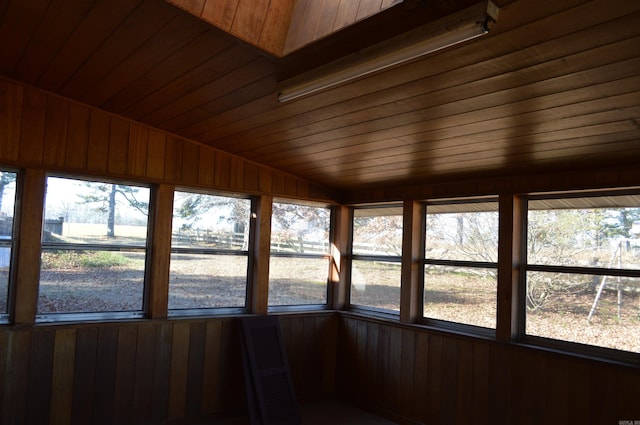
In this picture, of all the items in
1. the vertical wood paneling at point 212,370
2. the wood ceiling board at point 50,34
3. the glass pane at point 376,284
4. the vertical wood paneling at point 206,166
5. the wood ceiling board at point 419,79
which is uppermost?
the wood ceiling board at point 50,34

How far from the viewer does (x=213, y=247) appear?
14.0 ft

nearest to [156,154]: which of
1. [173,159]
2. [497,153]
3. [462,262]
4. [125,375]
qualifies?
[173,159]

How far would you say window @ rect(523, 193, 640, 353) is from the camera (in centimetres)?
312

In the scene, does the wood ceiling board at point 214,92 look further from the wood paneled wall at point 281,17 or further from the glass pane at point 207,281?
the glass pane at point 207,281

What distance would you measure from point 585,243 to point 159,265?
3.27 metres

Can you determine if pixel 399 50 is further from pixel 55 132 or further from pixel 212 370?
pixel 212 370

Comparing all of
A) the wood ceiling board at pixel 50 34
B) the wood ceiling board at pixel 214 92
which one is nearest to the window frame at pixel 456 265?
the wood ceiling board at pixel 214 92

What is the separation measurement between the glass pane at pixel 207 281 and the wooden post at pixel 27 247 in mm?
1026

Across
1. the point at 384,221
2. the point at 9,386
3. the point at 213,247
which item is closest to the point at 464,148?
the point at 384,221

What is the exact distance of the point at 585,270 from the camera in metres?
3.31

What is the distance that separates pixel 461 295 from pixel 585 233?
3.69ft

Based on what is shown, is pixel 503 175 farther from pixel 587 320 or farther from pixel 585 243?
pixel 587 320

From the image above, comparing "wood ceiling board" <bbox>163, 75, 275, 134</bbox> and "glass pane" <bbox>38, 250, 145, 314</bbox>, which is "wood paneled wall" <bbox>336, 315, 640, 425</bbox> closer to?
"glass pane" <bbox>38, 250, 145, 314</bbox>

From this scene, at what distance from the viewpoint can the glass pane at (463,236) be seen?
12.7 feet
